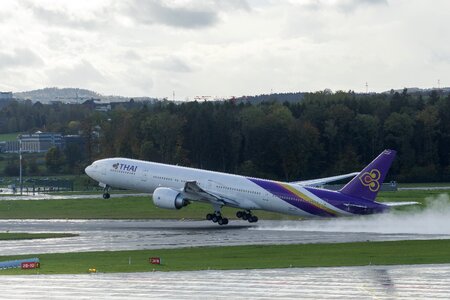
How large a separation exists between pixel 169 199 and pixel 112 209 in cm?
2198

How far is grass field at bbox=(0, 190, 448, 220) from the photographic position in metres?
100

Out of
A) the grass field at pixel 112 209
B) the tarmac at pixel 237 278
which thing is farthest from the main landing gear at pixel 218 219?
the tarmac at pixel 237 278

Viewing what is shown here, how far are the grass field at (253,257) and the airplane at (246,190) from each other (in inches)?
482

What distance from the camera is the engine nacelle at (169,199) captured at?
87.4 metres

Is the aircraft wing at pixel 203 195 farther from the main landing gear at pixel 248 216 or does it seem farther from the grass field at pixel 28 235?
the grass field at pixel 28 235

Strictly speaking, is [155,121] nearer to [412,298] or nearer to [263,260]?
[263,260]

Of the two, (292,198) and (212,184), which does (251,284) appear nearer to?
(292,198)

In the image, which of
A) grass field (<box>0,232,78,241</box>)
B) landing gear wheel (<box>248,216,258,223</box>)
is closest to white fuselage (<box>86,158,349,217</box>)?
landing gear wheel (<box>248,216,258,223</box>)

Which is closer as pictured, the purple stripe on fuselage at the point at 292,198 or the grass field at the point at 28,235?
the grass field at the point at 28,235

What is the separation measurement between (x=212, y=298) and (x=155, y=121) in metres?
133

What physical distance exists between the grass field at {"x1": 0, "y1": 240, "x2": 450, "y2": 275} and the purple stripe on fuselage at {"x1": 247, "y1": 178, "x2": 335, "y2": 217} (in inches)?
603

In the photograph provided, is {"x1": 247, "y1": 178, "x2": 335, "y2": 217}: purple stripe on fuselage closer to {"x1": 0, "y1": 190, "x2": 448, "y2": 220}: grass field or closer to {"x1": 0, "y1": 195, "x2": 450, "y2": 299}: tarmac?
{"x1": 0, "y1": 195, "x2": 450, "y2": 299}: tarmac

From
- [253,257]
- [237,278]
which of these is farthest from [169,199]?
[237,278]

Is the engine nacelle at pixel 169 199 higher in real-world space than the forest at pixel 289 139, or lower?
lower
